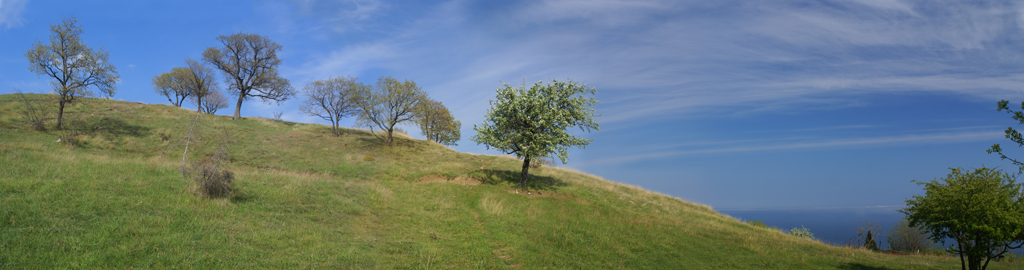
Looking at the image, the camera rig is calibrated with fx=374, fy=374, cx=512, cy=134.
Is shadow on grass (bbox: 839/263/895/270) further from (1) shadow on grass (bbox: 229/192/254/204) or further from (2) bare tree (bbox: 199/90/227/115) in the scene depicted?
(2) bare tree (bbox: 199/90/227/115)

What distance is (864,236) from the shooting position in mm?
30031

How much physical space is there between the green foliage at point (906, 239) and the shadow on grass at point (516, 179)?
24960mm

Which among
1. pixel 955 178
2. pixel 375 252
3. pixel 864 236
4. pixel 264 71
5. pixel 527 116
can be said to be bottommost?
pixel 375 252

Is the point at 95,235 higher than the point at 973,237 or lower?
lower

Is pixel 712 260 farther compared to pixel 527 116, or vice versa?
pixel 527 116

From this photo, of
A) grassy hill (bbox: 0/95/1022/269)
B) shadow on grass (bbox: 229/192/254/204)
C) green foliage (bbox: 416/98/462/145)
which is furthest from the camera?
green foliage (bbox: 416/98/462/145)

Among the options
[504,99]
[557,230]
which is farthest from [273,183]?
[504,99]

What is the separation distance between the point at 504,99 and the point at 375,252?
17600 millimetres

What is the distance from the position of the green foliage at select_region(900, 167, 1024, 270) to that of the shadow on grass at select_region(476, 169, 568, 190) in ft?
61.5

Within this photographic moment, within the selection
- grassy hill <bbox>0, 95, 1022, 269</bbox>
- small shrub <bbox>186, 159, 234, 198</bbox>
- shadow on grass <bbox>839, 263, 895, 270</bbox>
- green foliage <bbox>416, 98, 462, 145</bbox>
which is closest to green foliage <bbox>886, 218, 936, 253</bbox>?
grassy hill <bbox>0, 95, 1022, 269</bbox>

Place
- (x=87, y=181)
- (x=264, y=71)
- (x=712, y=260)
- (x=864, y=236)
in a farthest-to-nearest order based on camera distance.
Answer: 1. (x=264, y=71)
2. (x=864, y=236)
3. (x=712, y=260)
4. (x=87, y=181)

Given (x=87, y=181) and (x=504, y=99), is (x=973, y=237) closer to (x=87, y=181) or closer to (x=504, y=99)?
(x=504, y=99)

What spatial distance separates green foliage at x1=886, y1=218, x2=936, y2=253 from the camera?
27.2 m

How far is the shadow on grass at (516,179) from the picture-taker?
1078 inches
